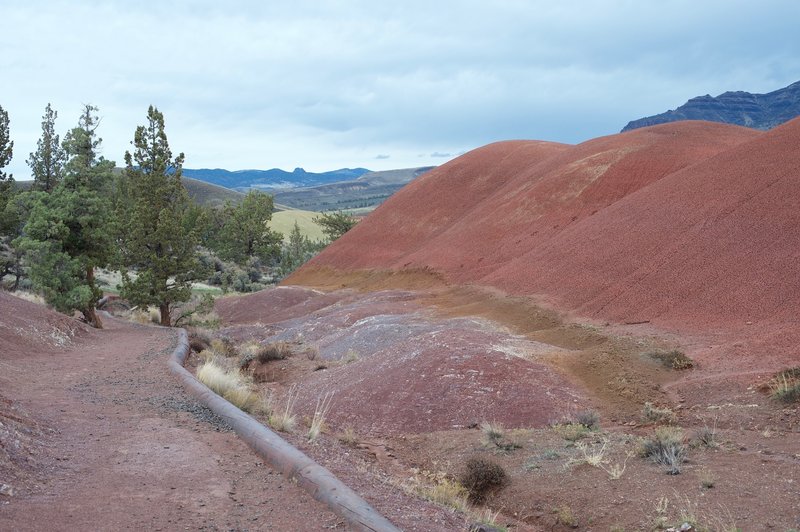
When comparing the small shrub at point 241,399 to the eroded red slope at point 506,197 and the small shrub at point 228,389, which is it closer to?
the small shrub at point 228,389

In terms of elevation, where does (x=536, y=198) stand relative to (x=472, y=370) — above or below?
above

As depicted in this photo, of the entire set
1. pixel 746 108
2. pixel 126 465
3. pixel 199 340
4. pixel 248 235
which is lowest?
pixel 199 340

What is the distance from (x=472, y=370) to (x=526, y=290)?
11.8m

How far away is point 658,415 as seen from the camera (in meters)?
12.4

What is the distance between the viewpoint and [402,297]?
105 feet

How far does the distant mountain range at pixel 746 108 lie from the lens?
16450cm

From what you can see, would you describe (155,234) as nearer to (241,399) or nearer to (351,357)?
(351,357)

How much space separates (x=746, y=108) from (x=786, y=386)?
197 m

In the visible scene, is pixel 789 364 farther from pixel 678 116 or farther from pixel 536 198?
pixel 678 116

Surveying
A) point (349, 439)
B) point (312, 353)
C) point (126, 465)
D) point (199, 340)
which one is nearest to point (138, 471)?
point (126, 465)

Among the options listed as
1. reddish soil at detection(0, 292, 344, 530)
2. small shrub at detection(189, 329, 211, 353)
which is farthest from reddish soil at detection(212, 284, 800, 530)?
small shrub at detection(189, 329, 211, 353)

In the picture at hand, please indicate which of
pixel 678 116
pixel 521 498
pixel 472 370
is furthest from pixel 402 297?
pixel 678 116

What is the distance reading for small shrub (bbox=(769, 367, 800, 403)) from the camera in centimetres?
1138

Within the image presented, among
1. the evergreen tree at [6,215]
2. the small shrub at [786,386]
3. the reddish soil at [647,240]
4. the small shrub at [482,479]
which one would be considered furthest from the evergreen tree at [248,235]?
the small shrub at [482,479]
